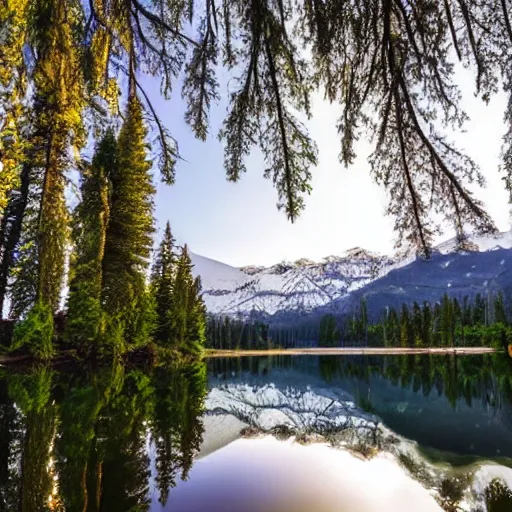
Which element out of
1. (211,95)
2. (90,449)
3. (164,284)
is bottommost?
(90,449)

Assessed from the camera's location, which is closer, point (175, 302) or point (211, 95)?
point (211, 95)

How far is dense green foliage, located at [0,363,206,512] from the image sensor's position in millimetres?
1737

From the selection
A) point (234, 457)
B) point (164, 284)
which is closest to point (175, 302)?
point (164, 284)

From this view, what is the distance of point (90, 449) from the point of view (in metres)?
2.51

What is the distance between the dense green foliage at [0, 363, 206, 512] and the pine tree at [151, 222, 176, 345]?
16.3 m

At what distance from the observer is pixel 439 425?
444 cm

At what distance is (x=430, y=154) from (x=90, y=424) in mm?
2996

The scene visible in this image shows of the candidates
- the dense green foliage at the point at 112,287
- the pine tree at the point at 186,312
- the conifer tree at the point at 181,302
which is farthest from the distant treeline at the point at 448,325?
the dense green foliage at the point at 112,287

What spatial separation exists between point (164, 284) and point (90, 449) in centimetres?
2094

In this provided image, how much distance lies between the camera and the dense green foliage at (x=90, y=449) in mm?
1737

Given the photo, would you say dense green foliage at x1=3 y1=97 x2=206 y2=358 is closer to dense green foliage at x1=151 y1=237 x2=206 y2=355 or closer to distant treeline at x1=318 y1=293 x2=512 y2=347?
dense green foliage at x1=151 y1=237 x2=206 y2=355

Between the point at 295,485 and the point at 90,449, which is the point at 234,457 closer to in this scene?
the point at 295,485

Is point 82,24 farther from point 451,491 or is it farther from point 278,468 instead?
point 451,491

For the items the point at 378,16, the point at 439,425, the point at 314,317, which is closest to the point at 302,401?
the point at 439,425
